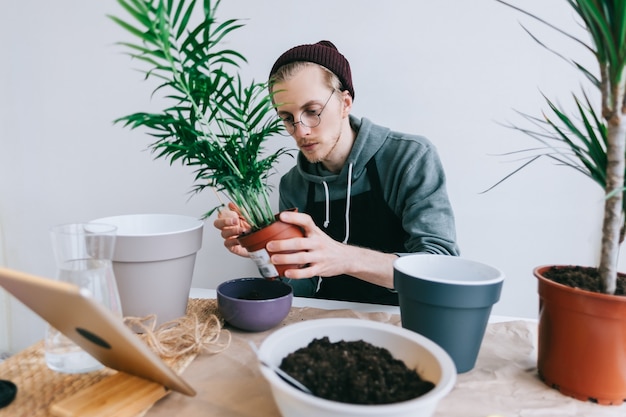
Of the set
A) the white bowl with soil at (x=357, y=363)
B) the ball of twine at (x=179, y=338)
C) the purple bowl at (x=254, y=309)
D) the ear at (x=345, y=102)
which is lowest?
the ball of twine at (x=179, y=338)

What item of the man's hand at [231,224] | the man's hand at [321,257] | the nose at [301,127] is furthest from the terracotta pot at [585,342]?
the nose at [301,127]

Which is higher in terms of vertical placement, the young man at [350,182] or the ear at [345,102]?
the ear at [345,102]

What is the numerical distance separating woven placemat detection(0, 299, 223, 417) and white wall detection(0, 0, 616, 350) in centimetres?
113

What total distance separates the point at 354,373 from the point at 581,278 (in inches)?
14.8

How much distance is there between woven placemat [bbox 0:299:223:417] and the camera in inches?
21.0

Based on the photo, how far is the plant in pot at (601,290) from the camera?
21.1 inches

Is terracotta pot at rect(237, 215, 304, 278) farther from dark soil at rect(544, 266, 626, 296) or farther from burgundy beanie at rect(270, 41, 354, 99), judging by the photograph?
burgundy beanie at rect(270, 41, 354, 99)

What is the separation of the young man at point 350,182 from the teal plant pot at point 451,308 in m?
0.31

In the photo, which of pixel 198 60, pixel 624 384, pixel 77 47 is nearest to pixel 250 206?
pixel 198 60

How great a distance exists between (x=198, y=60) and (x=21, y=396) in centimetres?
54

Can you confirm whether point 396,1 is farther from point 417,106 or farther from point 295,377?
point 295,377

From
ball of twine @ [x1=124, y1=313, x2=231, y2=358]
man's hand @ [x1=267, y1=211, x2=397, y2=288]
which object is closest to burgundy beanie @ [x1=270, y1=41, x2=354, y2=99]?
man's hand @ [x1=267, y1=211, x2=397, y2=288]

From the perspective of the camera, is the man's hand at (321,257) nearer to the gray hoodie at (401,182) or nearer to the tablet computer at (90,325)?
the gray hoodie at (401,182)

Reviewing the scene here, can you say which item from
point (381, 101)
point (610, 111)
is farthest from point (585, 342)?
point (381, 101)
